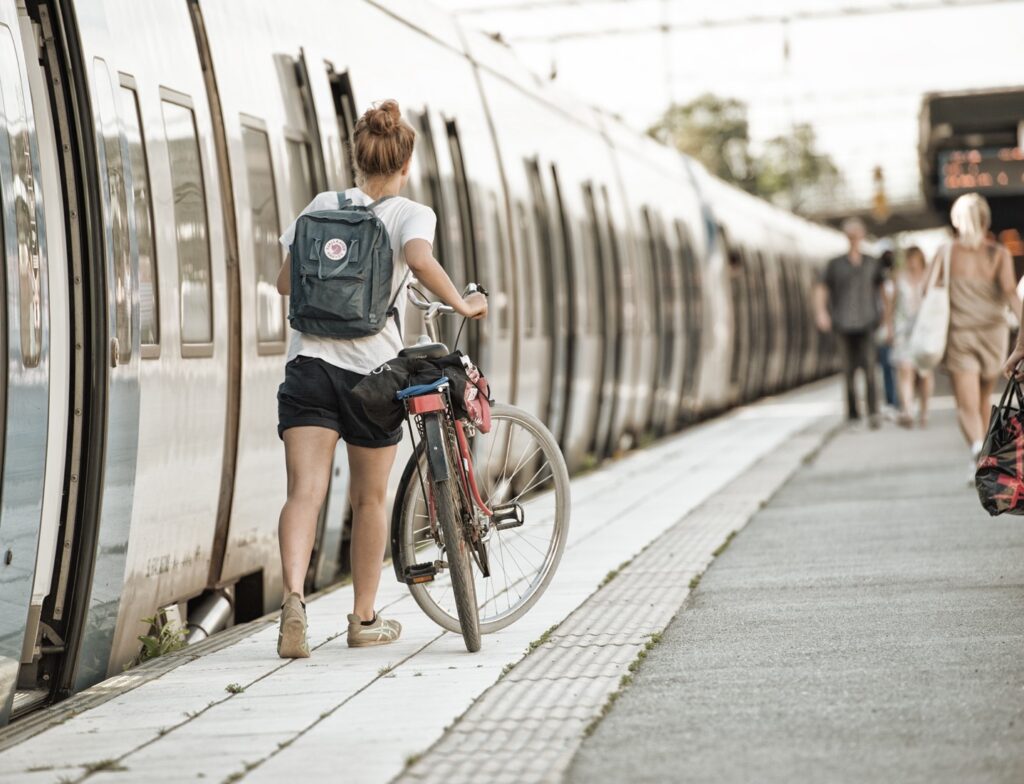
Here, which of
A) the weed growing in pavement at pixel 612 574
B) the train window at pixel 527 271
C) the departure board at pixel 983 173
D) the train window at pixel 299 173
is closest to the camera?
the weed growing in pavement at pixel 612 574

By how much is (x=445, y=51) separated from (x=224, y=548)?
215 inches

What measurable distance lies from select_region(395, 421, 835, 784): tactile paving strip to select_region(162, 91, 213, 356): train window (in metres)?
1.60

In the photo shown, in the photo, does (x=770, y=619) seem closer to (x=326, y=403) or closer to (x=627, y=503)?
(x=326, y=403)

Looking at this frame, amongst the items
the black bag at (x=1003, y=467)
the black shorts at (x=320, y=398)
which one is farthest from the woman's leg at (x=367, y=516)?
the black bag at (x=1003, y=467)

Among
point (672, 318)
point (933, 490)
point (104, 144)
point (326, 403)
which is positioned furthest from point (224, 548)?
point (672, 318)

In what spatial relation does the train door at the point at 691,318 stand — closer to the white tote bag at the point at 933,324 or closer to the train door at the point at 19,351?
the white tote bag at the point at 933,324

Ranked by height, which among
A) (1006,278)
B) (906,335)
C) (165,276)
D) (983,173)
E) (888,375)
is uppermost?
(983,173)

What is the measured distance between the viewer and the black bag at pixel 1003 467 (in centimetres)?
761

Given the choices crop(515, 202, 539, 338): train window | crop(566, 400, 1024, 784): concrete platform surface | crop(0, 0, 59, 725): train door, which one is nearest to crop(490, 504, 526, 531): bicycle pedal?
crop(566, 400, 1024, 784): concrete platform surface

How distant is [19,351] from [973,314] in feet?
26.0

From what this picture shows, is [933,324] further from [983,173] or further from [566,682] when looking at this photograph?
[983,173]

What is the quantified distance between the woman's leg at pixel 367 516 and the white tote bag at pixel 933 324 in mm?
6075

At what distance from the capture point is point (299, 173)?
8672mm

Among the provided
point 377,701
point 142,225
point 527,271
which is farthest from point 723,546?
point 527,271
